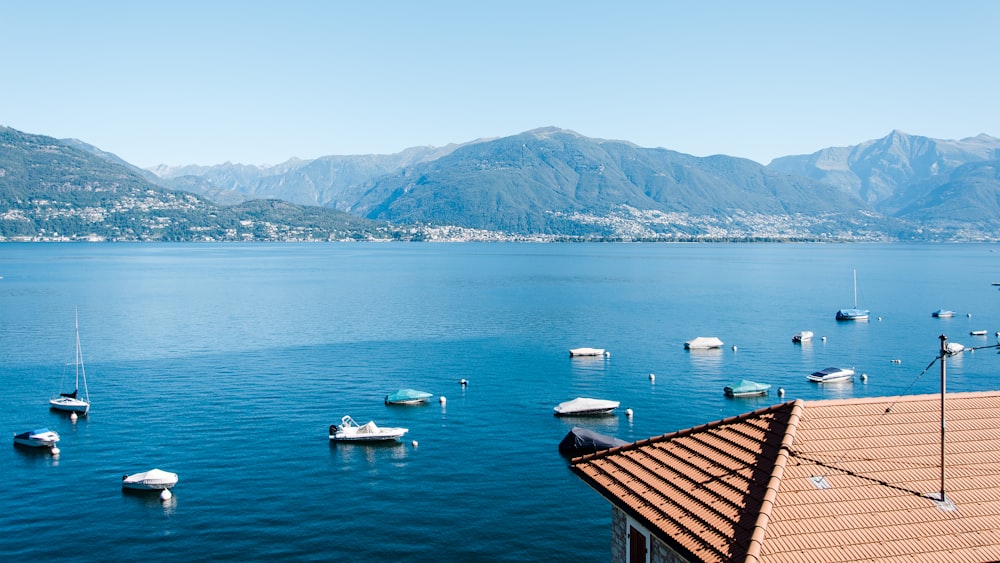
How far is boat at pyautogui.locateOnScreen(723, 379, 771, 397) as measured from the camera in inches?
2771

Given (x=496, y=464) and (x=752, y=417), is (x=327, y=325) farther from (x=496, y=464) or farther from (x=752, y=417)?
(x=752, y=417)

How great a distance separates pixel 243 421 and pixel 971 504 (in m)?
55.2

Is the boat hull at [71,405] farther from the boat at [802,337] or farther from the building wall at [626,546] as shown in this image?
the boat at [802,337]

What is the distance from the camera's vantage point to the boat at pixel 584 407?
63750 millimetres

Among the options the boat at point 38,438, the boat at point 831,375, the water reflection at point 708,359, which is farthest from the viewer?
the water reflection at point 708,359

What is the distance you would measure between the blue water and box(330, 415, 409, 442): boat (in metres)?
0.93

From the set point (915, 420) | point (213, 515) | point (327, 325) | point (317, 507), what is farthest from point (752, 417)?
point (327, 325)

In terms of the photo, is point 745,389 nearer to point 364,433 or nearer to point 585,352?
point 585,352

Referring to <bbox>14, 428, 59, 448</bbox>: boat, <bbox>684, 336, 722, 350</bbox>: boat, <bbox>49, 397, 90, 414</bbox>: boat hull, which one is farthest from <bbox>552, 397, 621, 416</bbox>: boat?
<bbox>49, 397, 90, 414</bbox>: boat hull

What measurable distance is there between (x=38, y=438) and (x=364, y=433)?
24549mm

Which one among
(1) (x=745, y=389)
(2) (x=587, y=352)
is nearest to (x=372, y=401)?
(2) (x=587, y=352)

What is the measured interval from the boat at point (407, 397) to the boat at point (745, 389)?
2926 centimetres

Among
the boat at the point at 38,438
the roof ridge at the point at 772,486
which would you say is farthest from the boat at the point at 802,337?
the boat at the point at 38,438

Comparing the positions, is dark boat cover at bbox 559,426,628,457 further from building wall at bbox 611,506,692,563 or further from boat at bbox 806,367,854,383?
boat at bbox 806,367,854,383
